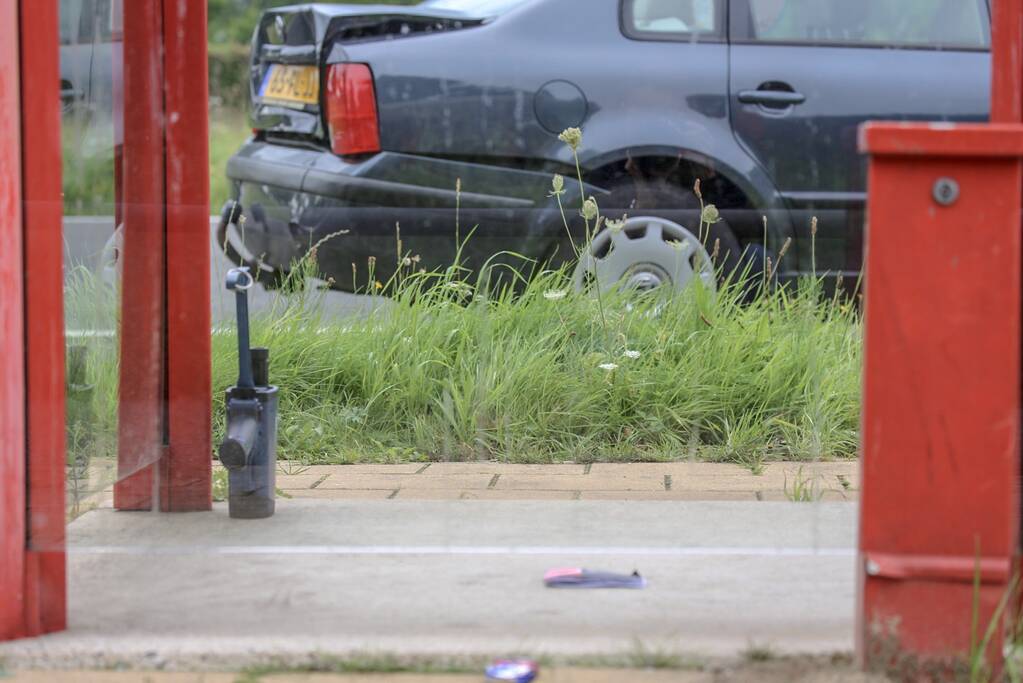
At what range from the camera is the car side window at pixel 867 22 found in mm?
3957

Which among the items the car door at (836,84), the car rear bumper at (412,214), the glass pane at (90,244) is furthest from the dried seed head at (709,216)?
the glass pane at (90,244)

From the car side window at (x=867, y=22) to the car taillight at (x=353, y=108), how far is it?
1186 mm

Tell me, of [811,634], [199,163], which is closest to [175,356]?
[199,163]

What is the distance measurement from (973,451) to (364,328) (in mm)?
2692

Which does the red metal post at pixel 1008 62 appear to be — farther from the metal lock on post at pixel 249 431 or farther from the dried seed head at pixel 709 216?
the metal lock on post at pixel 249 431

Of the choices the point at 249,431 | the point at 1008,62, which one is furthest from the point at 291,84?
the point at 1008,62

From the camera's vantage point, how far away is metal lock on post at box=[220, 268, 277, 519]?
3473 millimetres

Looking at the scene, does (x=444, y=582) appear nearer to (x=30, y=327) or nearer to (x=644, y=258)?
(x=30, y=327)

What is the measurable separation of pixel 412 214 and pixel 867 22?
1535mm

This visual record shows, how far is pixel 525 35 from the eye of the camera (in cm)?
443

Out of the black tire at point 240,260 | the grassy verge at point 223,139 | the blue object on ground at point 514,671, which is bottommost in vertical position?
the blue object on ground at point 514,671

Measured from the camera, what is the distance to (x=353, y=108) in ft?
14.7

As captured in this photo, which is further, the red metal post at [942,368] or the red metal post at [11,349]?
the red metal post at [11,349]

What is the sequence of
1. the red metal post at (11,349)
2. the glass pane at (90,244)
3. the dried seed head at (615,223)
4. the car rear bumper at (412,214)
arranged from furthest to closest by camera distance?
the car rear bumper at (412,214), the dried seed head at (615,223), the glass pane at (90,244), the red metal post at (11,349)
